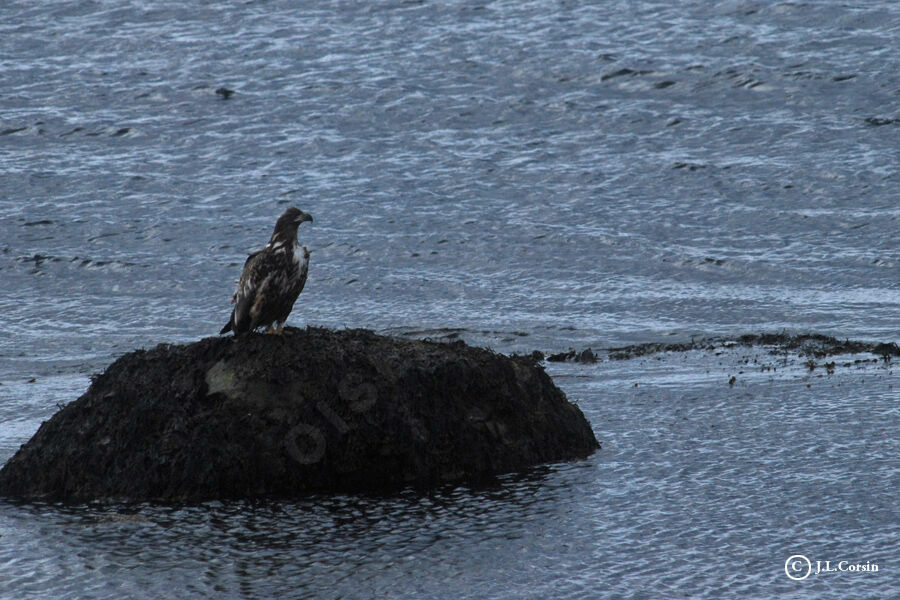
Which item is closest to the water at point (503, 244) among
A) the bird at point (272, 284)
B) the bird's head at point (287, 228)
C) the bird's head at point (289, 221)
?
the bird at point (272, 284)

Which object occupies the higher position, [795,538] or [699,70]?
[699,70]

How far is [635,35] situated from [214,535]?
2555 centimetres

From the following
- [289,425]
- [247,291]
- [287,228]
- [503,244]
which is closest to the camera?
[289,425]

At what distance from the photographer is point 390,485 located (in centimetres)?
920

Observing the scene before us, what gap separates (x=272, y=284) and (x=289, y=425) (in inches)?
43.4

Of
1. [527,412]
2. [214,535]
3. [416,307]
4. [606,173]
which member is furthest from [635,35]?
[214,535]

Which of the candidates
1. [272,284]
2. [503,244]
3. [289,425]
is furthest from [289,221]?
[503,244]

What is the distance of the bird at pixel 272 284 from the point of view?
961 cm

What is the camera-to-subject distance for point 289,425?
9.25m

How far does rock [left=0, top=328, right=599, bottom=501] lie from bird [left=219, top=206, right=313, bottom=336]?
0.15 metres

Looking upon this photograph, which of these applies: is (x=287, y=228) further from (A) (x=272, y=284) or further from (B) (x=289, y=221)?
(A) (x=272, y=284)

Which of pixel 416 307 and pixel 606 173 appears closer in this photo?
pixel 416 307

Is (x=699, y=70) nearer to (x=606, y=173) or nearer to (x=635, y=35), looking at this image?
(x=635, y=35)

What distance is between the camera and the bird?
31.5 feet
